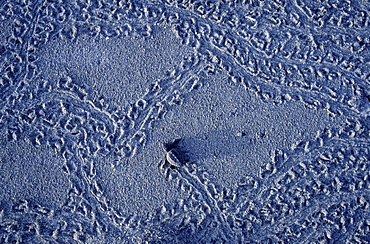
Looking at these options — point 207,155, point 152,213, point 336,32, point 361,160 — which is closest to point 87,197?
point 152,213

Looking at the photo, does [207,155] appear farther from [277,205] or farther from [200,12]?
[200,12]

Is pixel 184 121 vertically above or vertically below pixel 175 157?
above

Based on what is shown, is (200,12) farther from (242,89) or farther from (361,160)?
(361,160)

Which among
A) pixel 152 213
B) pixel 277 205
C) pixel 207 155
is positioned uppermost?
pixel 207 155

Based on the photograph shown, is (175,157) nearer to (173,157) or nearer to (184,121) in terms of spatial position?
(173,157)

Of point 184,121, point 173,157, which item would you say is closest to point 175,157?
point 173,157

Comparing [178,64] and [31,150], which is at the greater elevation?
[178,64]

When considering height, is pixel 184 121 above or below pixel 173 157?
above
